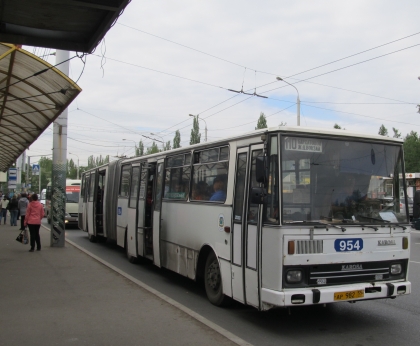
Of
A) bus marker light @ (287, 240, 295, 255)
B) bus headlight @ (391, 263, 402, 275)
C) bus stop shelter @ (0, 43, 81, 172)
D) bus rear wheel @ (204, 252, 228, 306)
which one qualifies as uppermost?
bus stop shelter @ (0, 43, 81, 172)

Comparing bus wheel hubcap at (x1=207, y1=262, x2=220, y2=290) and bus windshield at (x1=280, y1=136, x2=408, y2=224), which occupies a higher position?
bus windshield at (x1=280, y1=136, x2=408, y2=224)

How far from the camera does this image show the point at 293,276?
6148 millimetres

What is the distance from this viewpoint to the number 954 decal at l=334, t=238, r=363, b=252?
634 cm

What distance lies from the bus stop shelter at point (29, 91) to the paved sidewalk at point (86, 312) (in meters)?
4.62

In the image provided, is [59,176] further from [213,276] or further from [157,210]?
[213,276]

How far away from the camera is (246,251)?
680 cm

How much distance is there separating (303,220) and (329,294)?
102cm

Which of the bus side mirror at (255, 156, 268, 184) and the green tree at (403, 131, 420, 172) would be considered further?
the green tree at (403, 131, 420, 172)

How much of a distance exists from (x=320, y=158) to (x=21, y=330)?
4.77 m

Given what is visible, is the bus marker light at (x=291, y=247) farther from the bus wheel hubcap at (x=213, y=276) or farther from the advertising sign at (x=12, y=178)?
the advertising sign at (x=12, y=178)

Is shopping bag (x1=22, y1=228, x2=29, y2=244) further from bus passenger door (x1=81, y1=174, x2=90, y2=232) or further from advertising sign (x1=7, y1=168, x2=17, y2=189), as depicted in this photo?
advertising sign (x1=7, y1=168, x2=17, y2=189)

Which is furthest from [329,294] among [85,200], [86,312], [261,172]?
[85,200]

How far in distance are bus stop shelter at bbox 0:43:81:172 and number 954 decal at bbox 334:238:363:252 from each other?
24.9 feet

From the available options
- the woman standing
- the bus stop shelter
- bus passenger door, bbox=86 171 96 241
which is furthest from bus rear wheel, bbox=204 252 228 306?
bus passenger door, bbox=86 171 96 241
